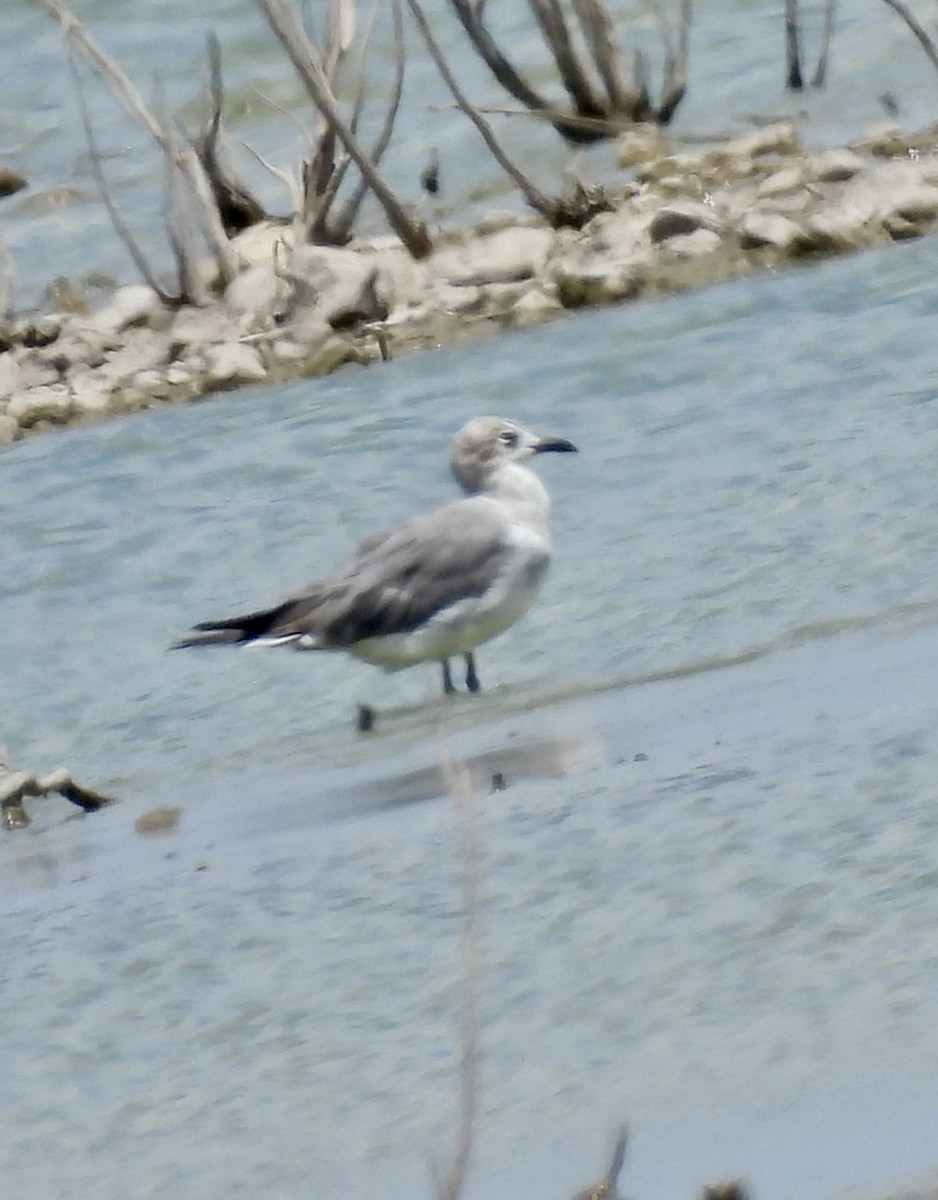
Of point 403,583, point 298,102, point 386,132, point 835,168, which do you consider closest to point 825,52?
point 835,168

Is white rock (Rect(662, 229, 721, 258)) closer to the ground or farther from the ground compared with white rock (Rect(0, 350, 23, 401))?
farther from the ground

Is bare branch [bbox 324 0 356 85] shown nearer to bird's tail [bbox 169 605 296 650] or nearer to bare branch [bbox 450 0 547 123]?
bare branch [bbox 450 0 547 123]

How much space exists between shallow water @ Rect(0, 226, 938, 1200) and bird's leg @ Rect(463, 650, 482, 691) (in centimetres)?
9

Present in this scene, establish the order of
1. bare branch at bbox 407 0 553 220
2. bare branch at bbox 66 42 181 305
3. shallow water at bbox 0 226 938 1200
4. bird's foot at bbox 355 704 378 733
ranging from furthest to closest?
bare branch at bbox 66 42 181 305, bare branch at bbox 407 0 553 220, bird's foot at bbox 355 704 378 733, shallow water at bbox 0 226 938 1200

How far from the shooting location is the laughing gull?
7.77 metres

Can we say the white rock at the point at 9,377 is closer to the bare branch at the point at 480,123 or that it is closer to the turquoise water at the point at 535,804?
the turquoise water at the point at 535,804

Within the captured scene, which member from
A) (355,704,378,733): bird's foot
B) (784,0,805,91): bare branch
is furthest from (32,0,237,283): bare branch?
(355,704,378,733): bird's foot

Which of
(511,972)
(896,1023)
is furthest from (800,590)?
(896,1023)

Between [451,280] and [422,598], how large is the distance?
19.3 ft

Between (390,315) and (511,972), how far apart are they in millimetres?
8689

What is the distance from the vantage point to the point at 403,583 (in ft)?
25.8

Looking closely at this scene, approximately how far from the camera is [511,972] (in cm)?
485

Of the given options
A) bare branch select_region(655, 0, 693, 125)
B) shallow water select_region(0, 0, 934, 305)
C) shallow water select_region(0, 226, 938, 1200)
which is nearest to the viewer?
shallow water select_region(0, 226, 938, 1200)

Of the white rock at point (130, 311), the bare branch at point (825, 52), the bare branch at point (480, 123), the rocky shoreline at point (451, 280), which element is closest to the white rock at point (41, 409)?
the rocky shoreline at point (451, 280)
